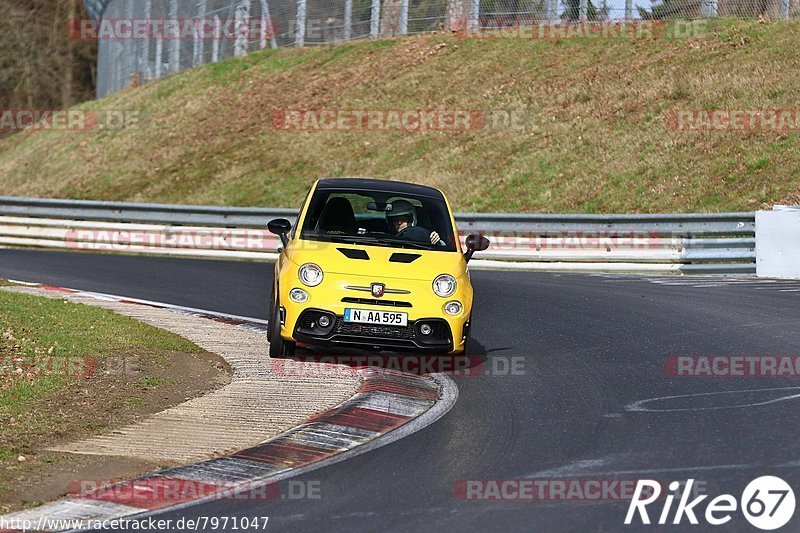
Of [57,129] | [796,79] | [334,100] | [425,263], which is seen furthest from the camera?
[57,129]

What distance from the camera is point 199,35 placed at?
40219 millimetres

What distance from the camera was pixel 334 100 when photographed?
33.1m

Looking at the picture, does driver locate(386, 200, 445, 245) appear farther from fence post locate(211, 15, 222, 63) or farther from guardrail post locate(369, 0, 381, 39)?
fence post locate(211, 15, 222, 63)

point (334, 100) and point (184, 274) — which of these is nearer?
point (184, 274)

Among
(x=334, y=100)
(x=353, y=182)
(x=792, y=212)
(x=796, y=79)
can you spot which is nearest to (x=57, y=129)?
(x=334, y=100)

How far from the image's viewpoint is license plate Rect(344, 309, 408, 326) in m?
9.69

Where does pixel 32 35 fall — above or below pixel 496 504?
above

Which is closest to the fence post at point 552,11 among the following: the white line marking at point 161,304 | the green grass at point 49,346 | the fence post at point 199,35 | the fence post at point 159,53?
the fence post at point 199,35

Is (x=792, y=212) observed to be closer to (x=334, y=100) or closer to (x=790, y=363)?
(x=790, y=363)

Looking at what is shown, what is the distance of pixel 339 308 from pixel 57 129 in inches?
1358

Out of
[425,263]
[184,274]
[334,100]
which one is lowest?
[184,274]

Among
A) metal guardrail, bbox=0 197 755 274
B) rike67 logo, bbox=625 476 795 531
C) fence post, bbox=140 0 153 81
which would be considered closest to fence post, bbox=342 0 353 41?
fence post, bbox=140 0 153 81

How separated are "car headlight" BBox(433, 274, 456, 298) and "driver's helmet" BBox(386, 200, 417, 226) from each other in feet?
3.59

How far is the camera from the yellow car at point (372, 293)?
9.71 metres
